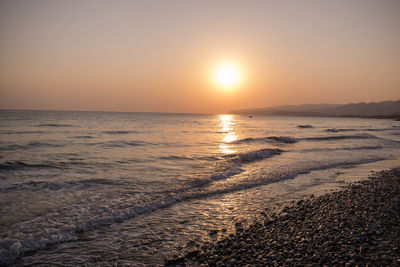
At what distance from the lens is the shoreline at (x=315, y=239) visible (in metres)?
5.03

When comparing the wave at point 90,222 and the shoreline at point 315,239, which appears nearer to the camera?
the shoreline at point 315,239

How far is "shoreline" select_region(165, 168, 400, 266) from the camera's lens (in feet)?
16.5

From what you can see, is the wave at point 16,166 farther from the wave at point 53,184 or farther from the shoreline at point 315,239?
the shoreline at point 315,239

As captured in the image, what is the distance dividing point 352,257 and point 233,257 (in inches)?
100

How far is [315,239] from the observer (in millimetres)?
5914

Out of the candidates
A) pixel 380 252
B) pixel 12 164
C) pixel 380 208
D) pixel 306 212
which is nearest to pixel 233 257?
pixel 380 252

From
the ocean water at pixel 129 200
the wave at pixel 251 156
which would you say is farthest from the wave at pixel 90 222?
the wave at pixel 251 156

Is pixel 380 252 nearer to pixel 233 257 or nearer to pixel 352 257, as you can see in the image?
pixel 352 257

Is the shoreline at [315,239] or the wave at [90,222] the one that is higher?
the shoreline at [315,239]

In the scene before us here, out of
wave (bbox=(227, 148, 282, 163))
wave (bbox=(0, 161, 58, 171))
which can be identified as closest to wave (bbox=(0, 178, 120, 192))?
wave (bbox=(0, 161, 58, 171))

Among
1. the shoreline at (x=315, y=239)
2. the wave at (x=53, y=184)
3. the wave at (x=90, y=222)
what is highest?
the shoreline at (x=315, y=239)

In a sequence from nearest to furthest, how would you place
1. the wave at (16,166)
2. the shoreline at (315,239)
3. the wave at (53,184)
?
1. the shoreline at (315,239)
2. the wave at (53,184)
3. the wave at (16,166)

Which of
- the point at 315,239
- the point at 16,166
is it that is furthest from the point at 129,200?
the point at 16,166

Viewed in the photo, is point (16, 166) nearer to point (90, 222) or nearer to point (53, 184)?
point (53, 184)
